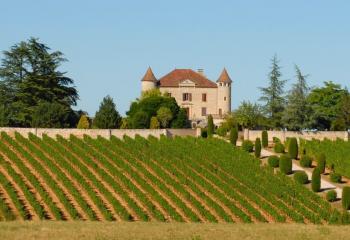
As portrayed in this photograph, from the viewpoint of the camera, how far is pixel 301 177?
4556cm

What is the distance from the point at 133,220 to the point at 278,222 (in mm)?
6289

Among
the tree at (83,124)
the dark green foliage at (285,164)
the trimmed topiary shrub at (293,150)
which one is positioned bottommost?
the dark green foliage at (285,164)

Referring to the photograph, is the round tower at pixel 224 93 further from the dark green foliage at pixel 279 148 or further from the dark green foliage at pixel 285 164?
the dark green foliage at pixel 285 164

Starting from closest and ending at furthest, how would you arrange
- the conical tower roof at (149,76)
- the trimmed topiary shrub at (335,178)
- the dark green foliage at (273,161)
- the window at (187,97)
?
the trimmed topiary shrub at (335,178) < the dark green foliage at (273,161) < the conical tower roof at (149,76) < the window at (187,97)

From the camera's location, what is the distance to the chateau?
90875 millimetres

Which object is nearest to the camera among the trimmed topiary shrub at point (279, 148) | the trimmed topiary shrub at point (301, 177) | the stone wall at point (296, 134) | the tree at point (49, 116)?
the trimmed topiary shrub at point (301, 177)

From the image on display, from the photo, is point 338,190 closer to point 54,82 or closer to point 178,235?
point 178,235

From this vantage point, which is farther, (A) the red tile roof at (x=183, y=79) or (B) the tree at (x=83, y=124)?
(A) the red tile roof at (x=183, y=79)

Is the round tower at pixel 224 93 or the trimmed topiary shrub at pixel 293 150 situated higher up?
the round tower at pixel 224 93

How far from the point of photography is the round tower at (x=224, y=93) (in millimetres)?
90812

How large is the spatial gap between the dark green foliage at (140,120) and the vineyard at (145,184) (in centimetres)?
1512

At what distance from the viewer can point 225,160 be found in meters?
50.8

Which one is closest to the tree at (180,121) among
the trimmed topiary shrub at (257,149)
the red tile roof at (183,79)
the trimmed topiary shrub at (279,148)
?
the red tile roof at (183,79)

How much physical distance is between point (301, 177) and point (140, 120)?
29351mm
